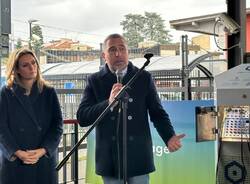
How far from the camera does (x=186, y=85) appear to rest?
5.63m

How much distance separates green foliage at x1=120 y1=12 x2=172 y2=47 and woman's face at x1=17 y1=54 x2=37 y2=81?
2411 millimetres

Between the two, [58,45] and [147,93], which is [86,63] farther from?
[147,93]

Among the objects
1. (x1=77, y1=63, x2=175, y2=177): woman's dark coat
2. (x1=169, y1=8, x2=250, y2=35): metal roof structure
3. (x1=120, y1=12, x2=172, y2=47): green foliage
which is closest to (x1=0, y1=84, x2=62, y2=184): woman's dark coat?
(x1=77, y1=63, x2=175, y2=177): woman's dark coat

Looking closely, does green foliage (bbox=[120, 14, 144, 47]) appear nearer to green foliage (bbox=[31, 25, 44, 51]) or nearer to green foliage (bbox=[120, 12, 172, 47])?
green foliage (bbox=[120, 12, 172, 47])

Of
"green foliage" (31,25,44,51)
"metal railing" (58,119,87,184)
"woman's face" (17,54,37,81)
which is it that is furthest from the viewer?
"green foliage" (31,25,44,51)

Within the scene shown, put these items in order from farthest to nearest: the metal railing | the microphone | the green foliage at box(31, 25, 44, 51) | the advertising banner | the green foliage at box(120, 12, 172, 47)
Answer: the green foliage at box(120, 12, 172, 47), the green foliage at box(31, 25, 44, 51), the metal railing, the advertising banner, the microphone

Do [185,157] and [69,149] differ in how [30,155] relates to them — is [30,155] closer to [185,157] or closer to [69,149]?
[185,157]

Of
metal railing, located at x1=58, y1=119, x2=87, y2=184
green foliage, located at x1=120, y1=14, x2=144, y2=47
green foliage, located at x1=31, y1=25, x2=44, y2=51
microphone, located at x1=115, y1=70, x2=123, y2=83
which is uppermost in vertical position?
green foliage, located at x1=120, y1=14, x2=144, y2=47

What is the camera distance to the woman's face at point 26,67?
8.48ft

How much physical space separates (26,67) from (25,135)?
1.33 ft

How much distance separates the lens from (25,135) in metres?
2.54

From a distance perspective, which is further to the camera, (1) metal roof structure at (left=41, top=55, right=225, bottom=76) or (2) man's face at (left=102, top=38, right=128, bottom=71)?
(1) metal roof structure at (left=41, top=55, right=225, bottom=76)

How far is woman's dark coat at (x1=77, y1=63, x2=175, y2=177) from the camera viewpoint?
239 centimetres

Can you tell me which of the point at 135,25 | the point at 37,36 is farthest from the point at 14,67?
the point at 135,25
